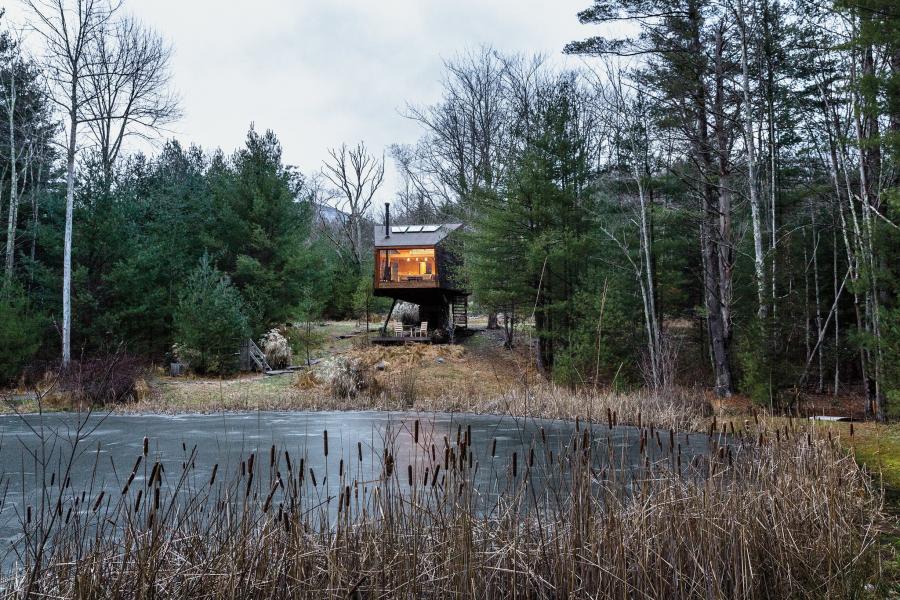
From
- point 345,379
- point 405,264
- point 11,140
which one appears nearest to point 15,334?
point 11,140

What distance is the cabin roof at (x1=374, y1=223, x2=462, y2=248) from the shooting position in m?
20.2

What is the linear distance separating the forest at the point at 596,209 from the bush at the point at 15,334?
0.05 meters

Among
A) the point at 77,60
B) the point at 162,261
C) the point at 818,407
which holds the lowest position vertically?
the point at 818,407

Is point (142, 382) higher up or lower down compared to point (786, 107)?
lower down

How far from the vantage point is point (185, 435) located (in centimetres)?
812

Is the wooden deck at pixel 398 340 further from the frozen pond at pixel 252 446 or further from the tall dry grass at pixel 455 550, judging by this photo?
the tall dry grass at pixel 455 550

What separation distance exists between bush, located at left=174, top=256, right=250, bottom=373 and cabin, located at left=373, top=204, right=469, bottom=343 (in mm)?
4942

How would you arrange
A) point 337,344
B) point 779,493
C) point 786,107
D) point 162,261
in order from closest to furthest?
point 779,493, point 786,107, point 162,261, point 337,344

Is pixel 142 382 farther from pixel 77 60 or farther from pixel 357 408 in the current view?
pixel 77 60

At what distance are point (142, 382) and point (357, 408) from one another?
4.59 metres

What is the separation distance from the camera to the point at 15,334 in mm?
12664

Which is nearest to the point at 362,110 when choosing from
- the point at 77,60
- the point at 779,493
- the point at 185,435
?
the point at 77,60

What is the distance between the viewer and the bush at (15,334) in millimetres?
12602

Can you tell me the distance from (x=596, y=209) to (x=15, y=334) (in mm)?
12653
